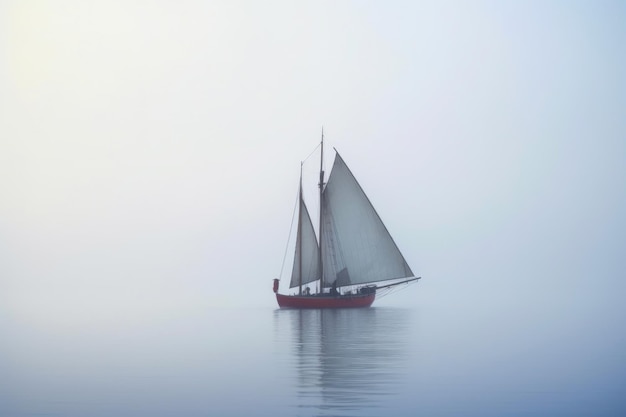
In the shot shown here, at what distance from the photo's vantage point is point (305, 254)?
9056 centimetres

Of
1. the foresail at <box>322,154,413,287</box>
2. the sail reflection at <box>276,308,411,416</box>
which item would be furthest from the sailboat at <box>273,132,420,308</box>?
the sail reflection at <box>276,308,411,416</box>

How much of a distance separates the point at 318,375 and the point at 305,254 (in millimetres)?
58030

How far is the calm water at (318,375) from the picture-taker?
1031 inches

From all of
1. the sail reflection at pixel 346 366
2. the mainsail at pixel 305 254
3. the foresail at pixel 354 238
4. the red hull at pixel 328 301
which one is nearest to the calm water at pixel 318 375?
the sail reflection at pixel 346 366

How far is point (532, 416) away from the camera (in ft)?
80.1

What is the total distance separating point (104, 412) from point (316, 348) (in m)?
20.5

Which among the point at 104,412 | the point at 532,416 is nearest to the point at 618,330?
the point at 532,416

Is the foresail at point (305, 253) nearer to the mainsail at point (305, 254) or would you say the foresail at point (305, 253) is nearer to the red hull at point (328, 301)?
the mainsail at point (305, 254)

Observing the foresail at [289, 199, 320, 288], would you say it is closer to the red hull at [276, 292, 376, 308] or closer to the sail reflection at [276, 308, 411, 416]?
the red hull at [276, 292, 376, 308]

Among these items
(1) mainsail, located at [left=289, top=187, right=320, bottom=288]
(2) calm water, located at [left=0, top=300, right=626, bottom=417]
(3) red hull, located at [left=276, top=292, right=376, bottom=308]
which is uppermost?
(1) mainsail, located at [left=289, top=187, right=320, bottom=288]

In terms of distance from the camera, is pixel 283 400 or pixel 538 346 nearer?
pixel 283 400

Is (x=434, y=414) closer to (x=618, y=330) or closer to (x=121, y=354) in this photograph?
(x=121, y=354)

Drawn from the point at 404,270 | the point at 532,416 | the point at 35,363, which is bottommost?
the point at 532,416

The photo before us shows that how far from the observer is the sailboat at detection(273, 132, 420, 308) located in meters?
89.1
